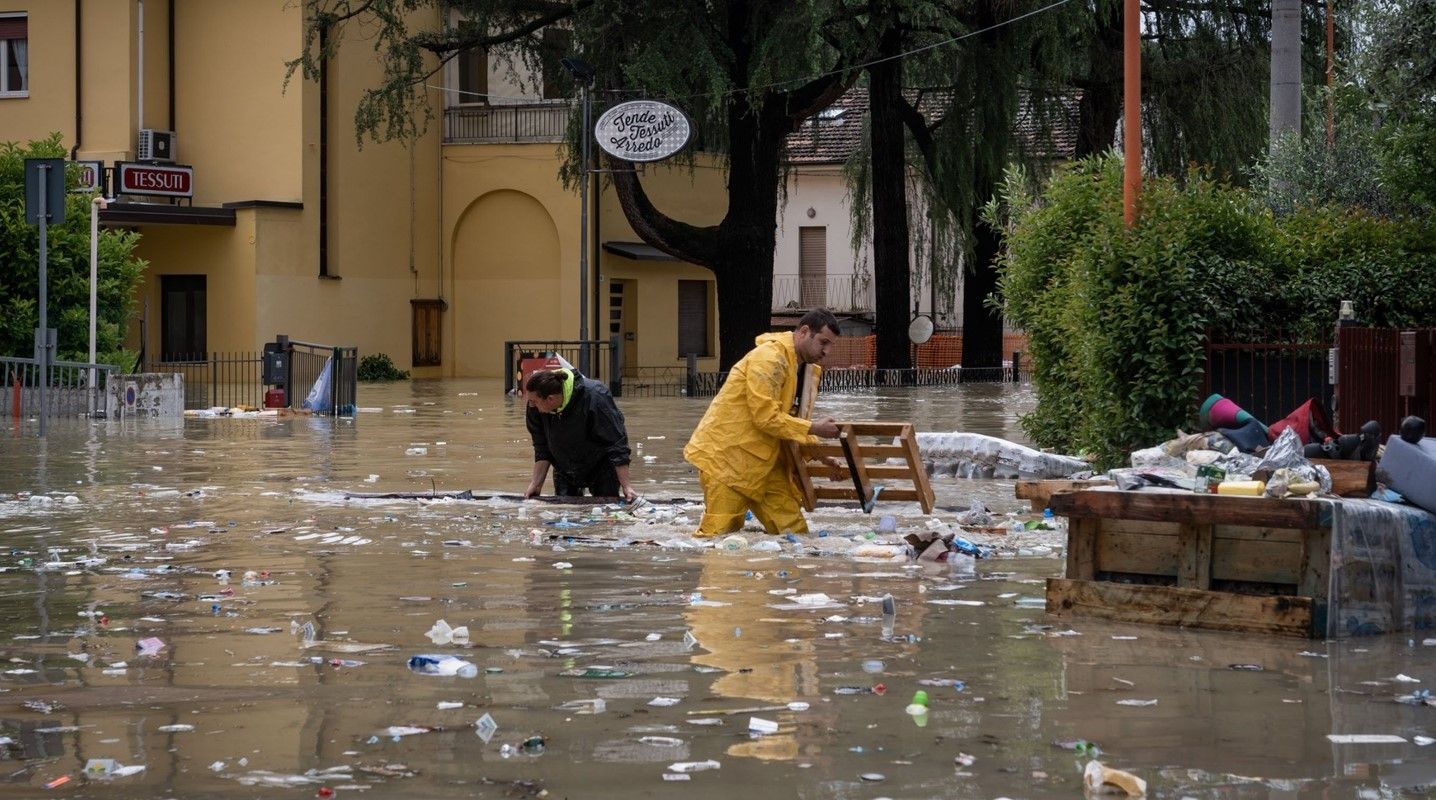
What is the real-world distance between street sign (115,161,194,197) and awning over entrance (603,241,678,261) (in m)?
9.18

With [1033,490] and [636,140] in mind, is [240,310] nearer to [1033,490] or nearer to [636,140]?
[636,140]

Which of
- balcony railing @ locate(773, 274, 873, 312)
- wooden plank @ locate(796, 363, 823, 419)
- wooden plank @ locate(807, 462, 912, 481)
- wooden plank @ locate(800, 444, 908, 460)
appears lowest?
wooden plank @ locate(807, 462, 912, 481)

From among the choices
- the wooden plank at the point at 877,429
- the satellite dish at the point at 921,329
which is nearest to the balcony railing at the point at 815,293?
the satellite dish at the point at 921,329

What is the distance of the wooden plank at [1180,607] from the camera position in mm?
8359

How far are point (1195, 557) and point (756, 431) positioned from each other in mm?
4273

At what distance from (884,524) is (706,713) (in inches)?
240

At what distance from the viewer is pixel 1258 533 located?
862 cm

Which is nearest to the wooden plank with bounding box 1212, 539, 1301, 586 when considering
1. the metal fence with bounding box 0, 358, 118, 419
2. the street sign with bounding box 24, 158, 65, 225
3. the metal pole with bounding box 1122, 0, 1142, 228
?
the metal pole with bounding box 1122, 0, 1142, 228

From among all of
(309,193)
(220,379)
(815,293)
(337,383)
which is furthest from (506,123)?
(815,293)

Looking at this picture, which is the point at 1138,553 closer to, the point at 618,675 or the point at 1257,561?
the point at 1257,561

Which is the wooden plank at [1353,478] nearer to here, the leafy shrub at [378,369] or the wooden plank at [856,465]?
the wooden plank at [856,465]

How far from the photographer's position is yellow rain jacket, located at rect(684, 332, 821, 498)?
12.3m

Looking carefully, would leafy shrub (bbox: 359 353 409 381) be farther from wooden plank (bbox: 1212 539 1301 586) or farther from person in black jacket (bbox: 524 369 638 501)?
wooden plank (bbox: 1212 539 1301 586)

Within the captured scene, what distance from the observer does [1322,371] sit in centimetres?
1609
